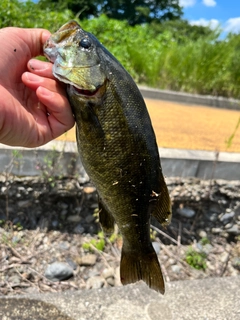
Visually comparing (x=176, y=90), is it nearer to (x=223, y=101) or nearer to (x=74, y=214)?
(x=223, y=101)

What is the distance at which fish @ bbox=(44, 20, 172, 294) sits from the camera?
142 cm

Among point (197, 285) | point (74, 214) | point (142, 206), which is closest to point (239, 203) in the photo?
point (197, 285)

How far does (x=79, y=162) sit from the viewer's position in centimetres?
343

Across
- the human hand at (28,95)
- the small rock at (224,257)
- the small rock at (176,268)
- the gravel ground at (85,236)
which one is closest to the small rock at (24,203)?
the gravel ground at (85,236)

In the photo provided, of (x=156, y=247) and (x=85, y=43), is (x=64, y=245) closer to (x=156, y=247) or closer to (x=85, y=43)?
(x=156, y=247)

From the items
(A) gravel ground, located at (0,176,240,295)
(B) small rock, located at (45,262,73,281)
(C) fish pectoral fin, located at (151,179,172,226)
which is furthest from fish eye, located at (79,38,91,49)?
(B) small rock, located at (45,262,73,281)

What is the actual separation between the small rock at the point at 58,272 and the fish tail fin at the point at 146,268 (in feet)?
4.99

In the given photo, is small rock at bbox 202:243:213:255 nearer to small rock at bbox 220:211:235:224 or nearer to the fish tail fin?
small rock at bbox 220:211:235:224

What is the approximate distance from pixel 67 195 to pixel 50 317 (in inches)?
57.2

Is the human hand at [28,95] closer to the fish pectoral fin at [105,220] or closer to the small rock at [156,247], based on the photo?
the fish pectoral fin at [105,220]

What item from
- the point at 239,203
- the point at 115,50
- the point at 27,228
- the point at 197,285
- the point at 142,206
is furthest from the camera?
the point at 115,50

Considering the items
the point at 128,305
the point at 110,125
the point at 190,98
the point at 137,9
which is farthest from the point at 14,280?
the point at 137,9

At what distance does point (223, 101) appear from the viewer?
8.68 meters

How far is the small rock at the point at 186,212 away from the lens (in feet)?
12.6
